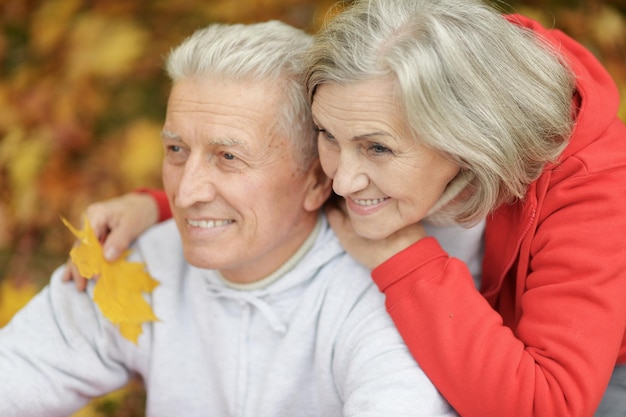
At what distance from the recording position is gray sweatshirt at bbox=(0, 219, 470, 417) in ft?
7.93

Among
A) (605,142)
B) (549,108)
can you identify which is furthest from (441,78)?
(605,142)

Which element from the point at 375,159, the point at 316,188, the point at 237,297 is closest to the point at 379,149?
the point at 375,159

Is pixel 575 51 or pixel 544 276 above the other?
pixel 575 51

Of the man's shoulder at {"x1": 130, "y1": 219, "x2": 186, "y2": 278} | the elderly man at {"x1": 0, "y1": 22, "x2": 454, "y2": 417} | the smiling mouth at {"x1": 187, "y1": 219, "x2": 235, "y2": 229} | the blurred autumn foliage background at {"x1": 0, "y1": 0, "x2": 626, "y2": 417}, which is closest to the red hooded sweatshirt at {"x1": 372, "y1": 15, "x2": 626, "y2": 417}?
the elderly man at {"x1": 0, "y1": 22, "x2": 454, "y2": 417}

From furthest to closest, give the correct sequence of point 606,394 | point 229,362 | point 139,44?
point 139,44, point 229,362, point 606,394

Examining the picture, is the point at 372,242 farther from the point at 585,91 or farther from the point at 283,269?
the point at 585,91

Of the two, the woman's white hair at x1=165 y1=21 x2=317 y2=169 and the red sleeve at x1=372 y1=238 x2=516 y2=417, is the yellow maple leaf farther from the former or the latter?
the red sleeve at x1=372 y1=238 x2=516 y2=417

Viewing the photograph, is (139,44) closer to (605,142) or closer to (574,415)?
(605,142)

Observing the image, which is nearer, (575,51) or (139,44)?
(575,51)

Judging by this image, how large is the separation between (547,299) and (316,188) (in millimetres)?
776

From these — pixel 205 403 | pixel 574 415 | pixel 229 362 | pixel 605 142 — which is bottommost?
→ pixel 205 403

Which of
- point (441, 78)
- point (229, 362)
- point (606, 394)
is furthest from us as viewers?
point (229, 362)

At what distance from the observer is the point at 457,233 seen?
2562 millimetres

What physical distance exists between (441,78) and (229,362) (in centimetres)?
111
